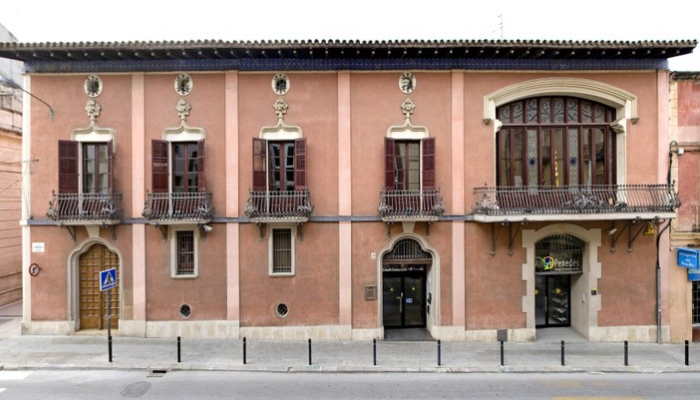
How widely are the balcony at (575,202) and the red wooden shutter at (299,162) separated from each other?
6.06m

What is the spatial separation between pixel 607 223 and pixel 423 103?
25.5ft

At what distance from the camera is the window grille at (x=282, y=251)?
1343 centimetres

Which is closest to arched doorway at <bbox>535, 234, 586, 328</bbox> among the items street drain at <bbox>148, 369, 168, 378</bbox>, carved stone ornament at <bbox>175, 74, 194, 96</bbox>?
street drain at <bbox>148, 369, 168, 378</bbox>

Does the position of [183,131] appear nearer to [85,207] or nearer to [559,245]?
[85,207]

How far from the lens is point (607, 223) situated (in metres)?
13.5

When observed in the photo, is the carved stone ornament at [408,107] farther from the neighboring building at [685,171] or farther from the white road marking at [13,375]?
the white road marking at [13,375]

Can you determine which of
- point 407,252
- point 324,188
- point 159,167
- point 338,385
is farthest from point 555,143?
point 159,167

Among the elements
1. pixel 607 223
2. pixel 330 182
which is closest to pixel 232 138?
pixel 330 182

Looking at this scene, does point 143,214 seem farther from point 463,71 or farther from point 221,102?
point 463,71

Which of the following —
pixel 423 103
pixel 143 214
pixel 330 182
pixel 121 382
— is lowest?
pixel 121 382

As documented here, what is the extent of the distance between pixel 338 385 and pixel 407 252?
5345 millimetres

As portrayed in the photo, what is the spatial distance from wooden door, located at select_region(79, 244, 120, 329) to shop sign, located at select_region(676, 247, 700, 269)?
19.8 m

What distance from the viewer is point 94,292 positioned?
13680 mm

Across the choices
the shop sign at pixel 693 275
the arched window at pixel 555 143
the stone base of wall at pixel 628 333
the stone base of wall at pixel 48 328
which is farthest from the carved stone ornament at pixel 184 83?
the shop sign at pixel 693 275
